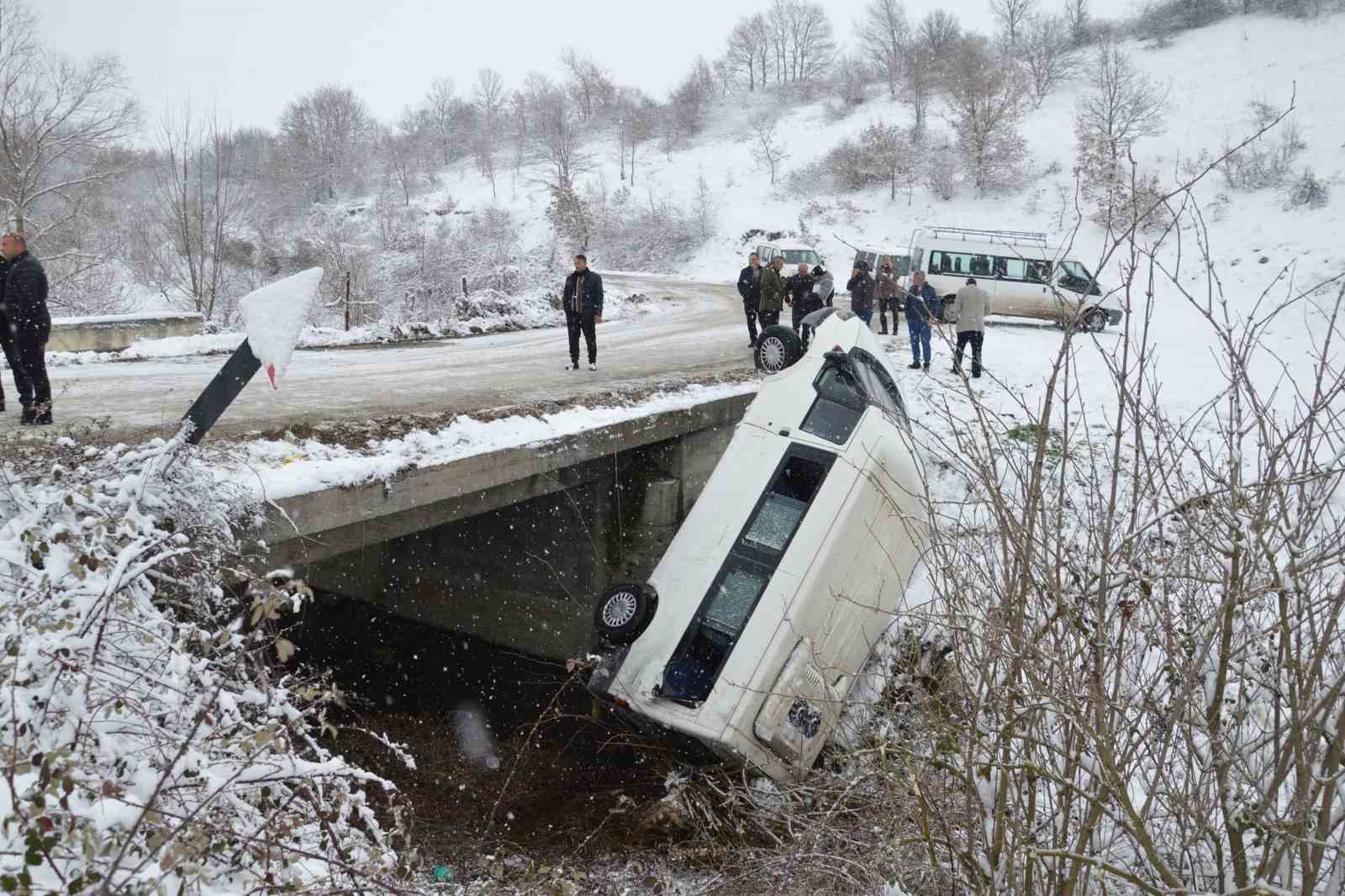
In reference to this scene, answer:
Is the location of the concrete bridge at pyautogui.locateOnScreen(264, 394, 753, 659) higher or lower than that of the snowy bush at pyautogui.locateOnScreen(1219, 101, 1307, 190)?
lower

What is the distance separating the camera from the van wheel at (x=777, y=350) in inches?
364

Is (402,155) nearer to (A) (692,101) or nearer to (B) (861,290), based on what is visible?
(A) (692,101)

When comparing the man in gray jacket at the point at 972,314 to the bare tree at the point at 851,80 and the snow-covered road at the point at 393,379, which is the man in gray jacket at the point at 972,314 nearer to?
the snow-covered road at the point at 393,379

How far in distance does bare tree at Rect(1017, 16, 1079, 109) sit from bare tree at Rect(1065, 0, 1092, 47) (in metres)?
0.30

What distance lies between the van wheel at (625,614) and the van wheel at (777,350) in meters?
3.47

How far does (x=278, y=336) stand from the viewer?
11.8 ft

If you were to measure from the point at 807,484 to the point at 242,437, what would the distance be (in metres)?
4.51

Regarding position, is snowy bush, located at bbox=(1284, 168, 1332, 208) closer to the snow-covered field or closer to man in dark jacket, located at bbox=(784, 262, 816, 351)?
the snow-covered field

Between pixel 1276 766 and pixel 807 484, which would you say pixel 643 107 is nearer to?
pixel 807 484

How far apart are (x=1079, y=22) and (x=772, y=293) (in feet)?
165

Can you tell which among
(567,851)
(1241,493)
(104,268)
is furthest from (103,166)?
(1241,493)

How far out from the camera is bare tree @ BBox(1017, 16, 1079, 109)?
149 ft

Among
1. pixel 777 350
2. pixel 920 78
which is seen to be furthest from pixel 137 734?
pixel 920 78

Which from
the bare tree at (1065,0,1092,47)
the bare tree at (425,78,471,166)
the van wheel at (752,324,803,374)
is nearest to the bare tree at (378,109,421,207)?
the bare tree at (425,78,471,166)
